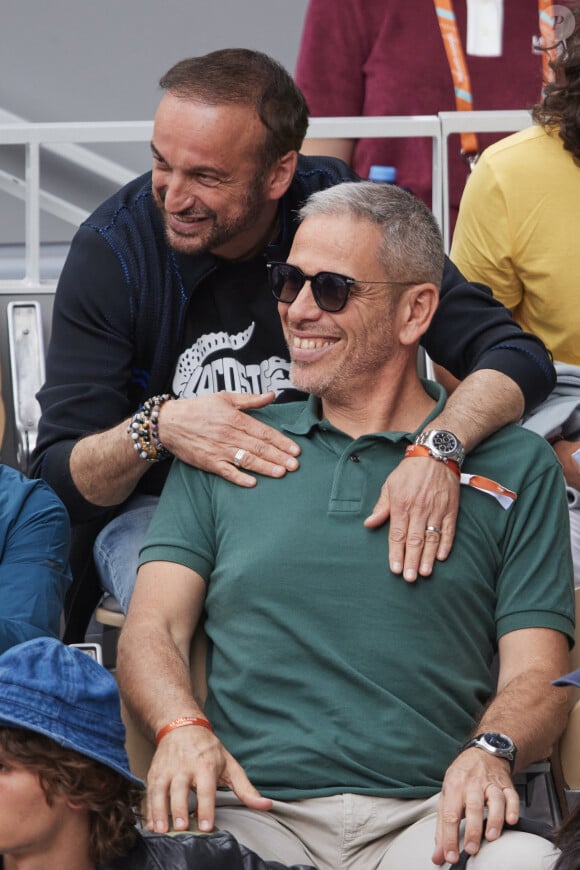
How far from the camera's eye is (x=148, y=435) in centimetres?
342

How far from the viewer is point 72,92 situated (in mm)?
7211

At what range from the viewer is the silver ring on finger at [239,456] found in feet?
10.7

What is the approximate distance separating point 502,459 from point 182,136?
99 centimetres

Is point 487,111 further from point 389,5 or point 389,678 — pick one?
point 389,678

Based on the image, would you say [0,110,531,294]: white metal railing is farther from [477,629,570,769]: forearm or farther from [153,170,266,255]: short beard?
[477,629,570,769]: forearm

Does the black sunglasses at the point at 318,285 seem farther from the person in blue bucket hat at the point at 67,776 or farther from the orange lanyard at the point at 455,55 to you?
the orange lanyard at the point at 455,55

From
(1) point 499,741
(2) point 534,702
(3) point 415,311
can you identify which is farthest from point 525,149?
(1) point 499,741

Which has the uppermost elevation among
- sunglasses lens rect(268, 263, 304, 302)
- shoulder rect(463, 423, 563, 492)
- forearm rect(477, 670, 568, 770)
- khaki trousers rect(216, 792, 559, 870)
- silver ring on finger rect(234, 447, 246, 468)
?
sunglasses lens rect(268, 263, 304, 302)

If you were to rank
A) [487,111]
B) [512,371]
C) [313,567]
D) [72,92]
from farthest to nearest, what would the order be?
1. [72,92]
2. [487,111]
3. [512,371]
4. [313,567]

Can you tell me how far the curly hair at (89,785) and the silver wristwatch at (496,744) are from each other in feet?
1.99

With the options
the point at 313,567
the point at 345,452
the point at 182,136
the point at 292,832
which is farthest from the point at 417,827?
the point at 182,136

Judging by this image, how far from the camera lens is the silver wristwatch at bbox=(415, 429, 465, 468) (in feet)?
10.4

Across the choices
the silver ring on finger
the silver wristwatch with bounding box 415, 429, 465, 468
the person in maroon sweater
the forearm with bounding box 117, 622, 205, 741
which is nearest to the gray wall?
the person in maroon sweater

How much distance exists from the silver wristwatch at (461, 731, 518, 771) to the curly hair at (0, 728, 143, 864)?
1.99 ft
